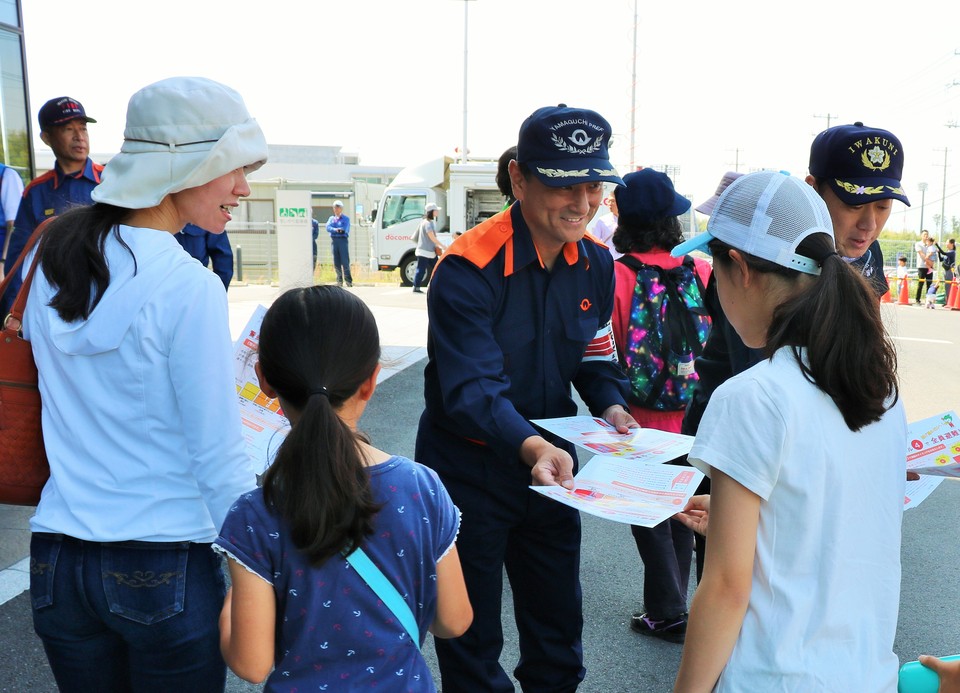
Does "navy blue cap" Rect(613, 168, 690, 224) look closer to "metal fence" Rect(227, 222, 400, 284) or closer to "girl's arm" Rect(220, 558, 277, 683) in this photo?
"girl's arm" Rect(220, 558, 277, 683)

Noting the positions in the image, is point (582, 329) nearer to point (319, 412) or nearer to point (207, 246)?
point (319, 412)

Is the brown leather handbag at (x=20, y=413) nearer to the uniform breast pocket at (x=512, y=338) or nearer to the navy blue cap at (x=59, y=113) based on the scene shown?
the uniform breast pocket at (x=512, y=338)

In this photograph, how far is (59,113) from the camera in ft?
17.1

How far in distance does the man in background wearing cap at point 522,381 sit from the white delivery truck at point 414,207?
19.2 meters

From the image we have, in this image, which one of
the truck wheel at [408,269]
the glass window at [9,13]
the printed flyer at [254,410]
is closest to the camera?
the printed flyer at [254,410]

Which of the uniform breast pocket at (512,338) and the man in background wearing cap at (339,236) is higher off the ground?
the uniform breast pocket at (512,338)

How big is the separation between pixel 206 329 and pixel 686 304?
2.48 m

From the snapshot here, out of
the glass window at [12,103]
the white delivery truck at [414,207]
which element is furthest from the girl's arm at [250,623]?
the white delivery truck at [414,207]

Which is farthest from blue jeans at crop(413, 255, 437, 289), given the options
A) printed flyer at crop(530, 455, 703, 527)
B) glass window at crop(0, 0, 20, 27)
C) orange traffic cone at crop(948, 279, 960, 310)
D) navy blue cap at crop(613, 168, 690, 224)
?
printed flyer at crop(530, 455, 703, 527)

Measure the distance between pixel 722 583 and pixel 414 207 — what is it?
22115 mm

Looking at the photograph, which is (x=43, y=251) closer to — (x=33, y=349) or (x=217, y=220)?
(x=33, y=349)

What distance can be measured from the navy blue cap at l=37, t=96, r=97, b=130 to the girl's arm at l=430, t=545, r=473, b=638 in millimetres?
4706

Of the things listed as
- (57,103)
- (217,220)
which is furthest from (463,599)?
(57,103)

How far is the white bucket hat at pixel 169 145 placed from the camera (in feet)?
5.76
